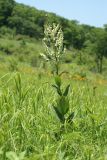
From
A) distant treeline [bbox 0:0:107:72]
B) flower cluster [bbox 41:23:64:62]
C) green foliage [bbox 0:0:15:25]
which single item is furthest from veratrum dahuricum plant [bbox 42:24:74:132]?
green foliage [bbox 0:0:15:25]

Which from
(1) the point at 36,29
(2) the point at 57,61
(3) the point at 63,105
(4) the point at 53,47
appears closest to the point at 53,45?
(4) the point at 53,47

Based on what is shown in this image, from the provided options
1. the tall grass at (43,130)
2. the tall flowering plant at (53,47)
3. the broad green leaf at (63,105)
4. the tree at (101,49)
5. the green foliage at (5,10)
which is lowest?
the tree at (101,49)

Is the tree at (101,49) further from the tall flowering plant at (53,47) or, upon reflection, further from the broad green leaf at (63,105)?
the broad green leaf at (63,105)

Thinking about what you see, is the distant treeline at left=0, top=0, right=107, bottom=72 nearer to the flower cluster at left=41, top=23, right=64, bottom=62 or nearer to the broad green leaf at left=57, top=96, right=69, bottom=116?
the flower cluster at left=41, top=23, right=64, bottom=62

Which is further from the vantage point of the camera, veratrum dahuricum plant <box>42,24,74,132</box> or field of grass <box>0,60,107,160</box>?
veratrum dahuricum plant <box>42,24,74,132</box>

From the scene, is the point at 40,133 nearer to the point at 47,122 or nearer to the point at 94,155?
the point at 47,122

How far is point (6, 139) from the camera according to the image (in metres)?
3.00

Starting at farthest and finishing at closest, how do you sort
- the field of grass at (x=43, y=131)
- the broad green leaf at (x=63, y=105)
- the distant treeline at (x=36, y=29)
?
the distant treeline at (x=36, y=29) < the broad green leaf at (x=63, y=105) < the field of grass at (x=43, y=131)

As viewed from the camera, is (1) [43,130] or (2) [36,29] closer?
(1) [43,130]

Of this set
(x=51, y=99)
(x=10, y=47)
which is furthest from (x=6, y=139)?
(x=10, y=47)

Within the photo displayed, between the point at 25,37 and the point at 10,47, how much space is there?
1432 cm

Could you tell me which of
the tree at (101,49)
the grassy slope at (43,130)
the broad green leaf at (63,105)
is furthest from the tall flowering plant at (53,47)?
the tree at (101,49)

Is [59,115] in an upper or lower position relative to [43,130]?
upper

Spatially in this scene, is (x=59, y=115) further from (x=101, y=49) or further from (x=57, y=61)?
(x=101, y=49)
